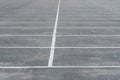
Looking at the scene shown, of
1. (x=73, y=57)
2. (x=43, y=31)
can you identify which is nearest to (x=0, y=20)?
(x=43, y=31)

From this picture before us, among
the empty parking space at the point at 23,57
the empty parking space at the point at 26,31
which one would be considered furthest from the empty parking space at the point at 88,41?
the empty parking space at the point at 26,31

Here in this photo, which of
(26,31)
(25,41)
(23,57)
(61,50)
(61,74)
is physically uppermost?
(26,31)

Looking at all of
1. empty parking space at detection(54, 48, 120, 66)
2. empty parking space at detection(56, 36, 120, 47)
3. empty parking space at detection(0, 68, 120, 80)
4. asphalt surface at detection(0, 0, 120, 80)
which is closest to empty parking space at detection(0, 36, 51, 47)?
asphalt surface at detection(0, 0, 120, 80)

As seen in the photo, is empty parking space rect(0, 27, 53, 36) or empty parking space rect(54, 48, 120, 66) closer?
empty parking space rect(54, 48, 120, 66)

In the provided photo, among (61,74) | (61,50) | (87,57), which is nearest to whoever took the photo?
(61,74)

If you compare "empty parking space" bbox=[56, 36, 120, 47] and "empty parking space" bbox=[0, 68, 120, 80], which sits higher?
"empty parking space" bbox=[56, 36, 120, 47]

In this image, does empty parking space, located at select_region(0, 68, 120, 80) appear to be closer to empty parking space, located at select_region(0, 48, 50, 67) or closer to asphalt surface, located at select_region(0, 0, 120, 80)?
A: asphalt surface, located at select_region(0, 0, 120, 80)

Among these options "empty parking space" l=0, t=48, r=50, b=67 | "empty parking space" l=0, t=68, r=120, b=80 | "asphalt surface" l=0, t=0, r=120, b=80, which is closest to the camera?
"empty parking space" l=0, t=68, r=120, b=80

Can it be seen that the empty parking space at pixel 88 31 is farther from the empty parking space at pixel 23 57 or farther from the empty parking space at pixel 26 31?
the empty parking space at pixel 23 57

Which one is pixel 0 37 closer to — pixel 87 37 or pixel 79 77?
pixel 87 37

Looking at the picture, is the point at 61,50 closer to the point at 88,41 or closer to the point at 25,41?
the point at 88,41

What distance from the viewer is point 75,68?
338 inches

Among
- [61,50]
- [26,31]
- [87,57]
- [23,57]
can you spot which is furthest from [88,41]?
[26,31]

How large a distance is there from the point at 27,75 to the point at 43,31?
686 cm
